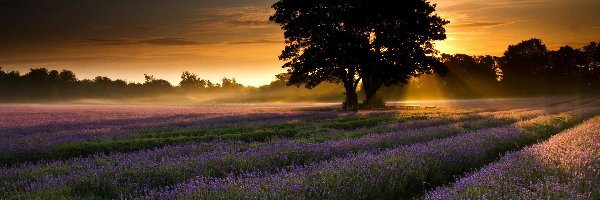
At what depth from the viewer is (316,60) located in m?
34.6

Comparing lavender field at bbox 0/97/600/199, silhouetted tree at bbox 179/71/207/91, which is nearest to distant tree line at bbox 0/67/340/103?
silhouetted tree at bbox 179/71/207/91

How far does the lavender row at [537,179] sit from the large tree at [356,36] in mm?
27084

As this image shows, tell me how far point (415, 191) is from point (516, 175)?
130 centimetres

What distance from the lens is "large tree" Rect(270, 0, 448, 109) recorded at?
3453 centimetres

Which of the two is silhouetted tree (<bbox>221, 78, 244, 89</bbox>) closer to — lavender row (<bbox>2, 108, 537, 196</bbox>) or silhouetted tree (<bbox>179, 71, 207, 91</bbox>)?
silhouetted tree (<bbox>179, 71, 207, 91</bbox>)

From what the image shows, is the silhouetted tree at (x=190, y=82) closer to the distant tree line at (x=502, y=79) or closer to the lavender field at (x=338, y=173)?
the distant tree line at (x=502, y=79)

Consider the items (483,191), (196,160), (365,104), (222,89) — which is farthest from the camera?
(222,89)

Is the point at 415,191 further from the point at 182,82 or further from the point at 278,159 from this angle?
the point at 182,82

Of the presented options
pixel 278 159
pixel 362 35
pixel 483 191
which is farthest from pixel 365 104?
pixel 483 191

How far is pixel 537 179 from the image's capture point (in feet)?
17.5

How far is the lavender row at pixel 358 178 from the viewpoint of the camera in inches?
199

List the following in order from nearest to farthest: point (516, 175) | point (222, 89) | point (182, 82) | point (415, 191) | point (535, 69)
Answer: point (516, 175) → point (415, 191) → point (535, 69) → point (182, 82) → point (222, 89)

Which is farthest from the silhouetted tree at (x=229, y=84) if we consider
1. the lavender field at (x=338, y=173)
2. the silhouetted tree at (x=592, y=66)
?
the lavender field at (x=338, y=173)

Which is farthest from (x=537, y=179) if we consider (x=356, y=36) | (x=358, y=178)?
(x=356, y=36)
